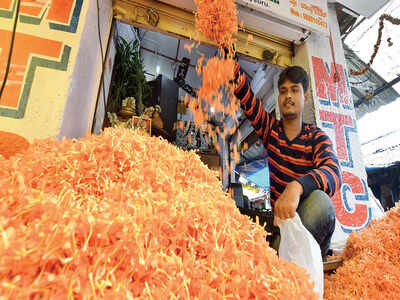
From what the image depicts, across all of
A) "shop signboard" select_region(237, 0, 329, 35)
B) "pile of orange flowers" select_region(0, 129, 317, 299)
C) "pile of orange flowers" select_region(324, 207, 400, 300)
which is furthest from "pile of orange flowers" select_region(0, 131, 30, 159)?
"shop signboard" select_region(237, 0, 329, 35)

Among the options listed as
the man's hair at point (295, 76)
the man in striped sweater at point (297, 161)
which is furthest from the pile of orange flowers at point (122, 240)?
the man's hair at point (295, 76)

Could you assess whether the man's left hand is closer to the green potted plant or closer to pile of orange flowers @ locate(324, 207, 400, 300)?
pile of orange flowers @ locate(324, 207, 400, 300)

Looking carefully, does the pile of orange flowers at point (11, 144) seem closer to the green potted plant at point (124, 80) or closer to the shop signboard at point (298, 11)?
the green potted plant at point (124, 80)

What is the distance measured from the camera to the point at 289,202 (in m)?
1.11

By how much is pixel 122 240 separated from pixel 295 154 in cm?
153

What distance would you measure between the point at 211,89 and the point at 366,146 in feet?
→ 24.5

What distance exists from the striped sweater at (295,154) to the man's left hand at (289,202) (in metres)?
0.07

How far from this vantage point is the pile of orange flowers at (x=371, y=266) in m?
0.98

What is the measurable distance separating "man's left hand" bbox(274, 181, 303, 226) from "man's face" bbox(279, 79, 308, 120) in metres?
0.76

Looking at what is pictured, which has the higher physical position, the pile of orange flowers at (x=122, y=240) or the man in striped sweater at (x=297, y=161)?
the man in striped sweater at (x=297, y=161)

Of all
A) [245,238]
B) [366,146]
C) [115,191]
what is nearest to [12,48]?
[115,191]

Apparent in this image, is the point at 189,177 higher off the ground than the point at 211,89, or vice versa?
the point at 211,89

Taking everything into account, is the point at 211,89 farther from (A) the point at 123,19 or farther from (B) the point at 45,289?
(B) the point at 45,289

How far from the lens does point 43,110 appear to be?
129 cm
